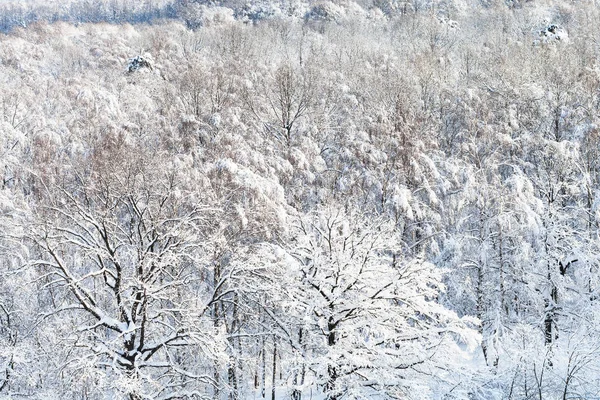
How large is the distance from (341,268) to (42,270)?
16.1 metres

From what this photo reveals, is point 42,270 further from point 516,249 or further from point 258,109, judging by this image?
point 516,249

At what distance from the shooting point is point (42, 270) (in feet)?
75.7

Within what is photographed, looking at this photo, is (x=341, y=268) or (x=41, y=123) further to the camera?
(x=41, y=123)

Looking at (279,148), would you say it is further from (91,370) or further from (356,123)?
(91,370)

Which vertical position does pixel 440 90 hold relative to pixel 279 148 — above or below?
above

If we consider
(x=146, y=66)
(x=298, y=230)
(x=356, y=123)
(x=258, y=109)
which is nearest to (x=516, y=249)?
(x=298, y=230)

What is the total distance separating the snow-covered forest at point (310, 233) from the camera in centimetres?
1320

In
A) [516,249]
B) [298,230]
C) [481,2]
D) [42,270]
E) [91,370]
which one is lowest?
[42,270]

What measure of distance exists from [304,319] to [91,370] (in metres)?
5.37

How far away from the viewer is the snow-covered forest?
13.2 m

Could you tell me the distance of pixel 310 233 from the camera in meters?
15.4

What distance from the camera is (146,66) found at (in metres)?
46.7

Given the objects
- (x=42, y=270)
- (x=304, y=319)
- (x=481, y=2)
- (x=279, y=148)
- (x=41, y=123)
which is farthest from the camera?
(x=481, y=2)

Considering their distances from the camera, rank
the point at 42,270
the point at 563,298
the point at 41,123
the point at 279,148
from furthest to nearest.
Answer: the point at 41,123 → the point at 279,148 → the point at 42,270 → the point at 563,298
